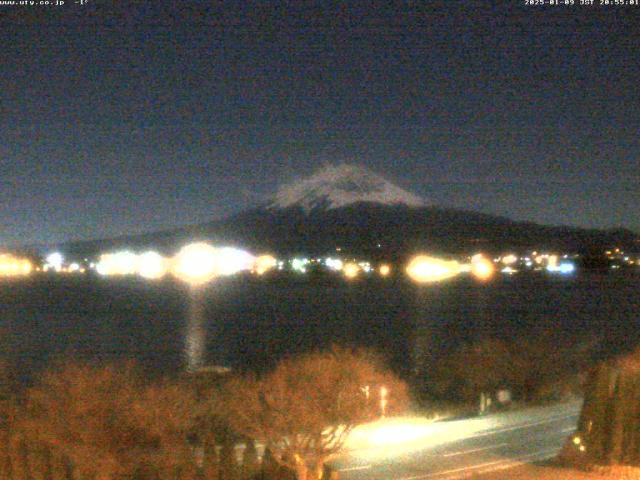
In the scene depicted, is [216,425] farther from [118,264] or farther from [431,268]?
[118,264]

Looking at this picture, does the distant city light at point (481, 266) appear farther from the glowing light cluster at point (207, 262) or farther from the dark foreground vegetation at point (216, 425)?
the dark foreground vegetation at point (216, 425)

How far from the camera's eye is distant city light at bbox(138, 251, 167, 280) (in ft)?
295

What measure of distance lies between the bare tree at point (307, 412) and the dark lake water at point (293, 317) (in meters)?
14.0

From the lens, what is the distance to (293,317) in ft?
142

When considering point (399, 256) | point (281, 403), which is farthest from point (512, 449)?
point (399, 256)

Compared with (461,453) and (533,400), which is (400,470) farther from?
(533,400)

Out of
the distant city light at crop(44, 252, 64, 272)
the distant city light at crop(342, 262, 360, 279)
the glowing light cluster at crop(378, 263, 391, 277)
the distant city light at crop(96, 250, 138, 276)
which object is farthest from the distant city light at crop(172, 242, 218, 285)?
the glowing light cluster at crop(378, 263, 391, 277)

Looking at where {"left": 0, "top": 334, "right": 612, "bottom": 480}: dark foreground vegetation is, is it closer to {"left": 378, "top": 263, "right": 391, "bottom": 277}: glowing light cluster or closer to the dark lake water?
the dark lake water

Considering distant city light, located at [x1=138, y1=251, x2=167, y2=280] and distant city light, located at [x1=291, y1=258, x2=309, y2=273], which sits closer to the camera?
distant city light, located at [x1=291, y1=258, x2=309, y2=273]

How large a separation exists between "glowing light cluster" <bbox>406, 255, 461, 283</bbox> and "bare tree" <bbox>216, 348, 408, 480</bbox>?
6513 cm

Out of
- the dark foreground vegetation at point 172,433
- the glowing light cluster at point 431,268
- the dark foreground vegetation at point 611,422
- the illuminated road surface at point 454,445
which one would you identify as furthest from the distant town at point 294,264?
the dark foreground vegetation at point 611,422

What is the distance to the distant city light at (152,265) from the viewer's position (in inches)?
3541

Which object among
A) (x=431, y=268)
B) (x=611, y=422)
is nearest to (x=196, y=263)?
(x=431, y=268)

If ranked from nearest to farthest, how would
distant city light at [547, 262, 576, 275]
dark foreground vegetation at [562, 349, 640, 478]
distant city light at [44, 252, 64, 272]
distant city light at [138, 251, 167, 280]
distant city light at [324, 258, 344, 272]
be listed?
dark foreground vegetation at [562, 349, 640, 478], distant city light at [324, 258, 344, 272], distant city light at [547, 262, 576, 275], distant city light at [138, 251, 167, 280], distant city light at [44, 252, 64, 272]
